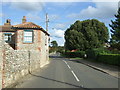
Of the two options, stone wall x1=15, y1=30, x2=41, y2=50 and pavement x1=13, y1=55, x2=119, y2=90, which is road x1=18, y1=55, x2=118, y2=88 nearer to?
pavement x1=13, y1=55, x2=119, y2=90

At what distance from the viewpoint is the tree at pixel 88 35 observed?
157 feet

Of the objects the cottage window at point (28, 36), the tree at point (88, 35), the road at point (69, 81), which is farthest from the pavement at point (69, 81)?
the tree at point (88, 35)

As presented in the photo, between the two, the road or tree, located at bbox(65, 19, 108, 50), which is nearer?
the road

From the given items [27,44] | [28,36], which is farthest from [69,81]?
[28,36]

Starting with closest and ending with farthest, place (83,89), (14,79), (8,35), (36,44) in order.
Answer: (83,89), (14,79), (36,44), (8,35)

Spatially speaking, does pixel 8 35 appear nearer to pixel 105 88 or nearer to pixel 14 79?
pixel 14 79

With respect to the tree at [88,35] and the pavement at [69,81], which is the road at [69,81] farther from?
the tree at [88,35]

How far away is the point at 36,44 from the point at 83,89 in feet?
51.1

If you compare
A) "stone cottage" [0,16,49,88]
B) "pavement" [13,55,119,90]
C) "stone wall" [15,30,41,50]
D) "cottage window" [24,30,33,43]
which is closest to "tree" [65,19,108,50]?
"stone cottage" [0,16,49,88]

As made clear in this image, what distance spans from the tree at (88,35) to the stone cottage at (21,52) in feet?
67.8

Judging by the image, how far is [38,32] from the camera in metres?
23.1

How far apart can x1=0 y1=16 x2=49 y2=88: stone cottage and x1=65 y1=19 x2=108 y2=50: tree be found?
20.7 m

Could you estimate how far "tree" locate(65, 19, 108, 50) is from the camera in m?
47.7

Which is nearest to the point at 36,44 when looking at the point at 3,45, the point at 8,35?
the point at 8,35
